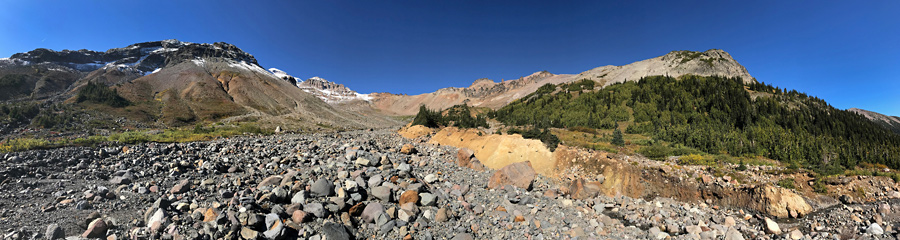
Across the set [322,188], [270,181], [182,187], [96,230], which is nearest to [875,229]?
[322,188]

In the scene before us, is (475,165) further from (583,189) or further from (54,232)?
(54,232)

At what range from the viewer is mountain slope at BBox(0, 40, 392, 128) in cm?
5309

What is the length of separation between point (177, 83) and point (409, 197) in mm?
91570

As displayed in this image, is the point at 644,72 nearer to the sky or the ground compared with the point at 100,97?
nearer to the sky

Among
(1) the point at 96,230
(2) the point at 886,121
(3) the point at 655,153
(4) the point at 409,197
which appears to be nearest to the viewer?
(1) the point at 96,230

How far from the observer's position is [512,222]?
28.5ft

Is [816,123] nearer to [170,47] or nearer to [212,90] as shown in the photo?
[212,90]

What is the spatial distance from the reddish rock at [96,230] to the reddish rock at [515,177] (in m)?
10.8

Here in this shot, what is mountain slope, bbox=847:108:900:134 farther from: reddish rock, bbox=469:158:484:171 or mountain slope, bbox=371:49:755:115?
reddish rock, bbox=469:158:484:171

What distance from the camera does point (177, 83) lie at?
70.4 metres

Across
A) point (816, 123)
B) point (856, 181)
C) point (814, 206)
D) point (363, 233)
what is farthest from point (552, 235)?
point (816, 123)

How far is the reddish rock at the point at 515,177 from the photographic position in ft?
38.6

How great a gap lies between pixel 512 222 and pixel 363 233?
14.4ft

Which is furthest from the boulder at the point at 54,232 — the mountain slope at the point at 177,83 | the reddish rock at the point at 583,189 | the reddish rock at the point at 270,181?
the mountain slope at the point at 177,83
